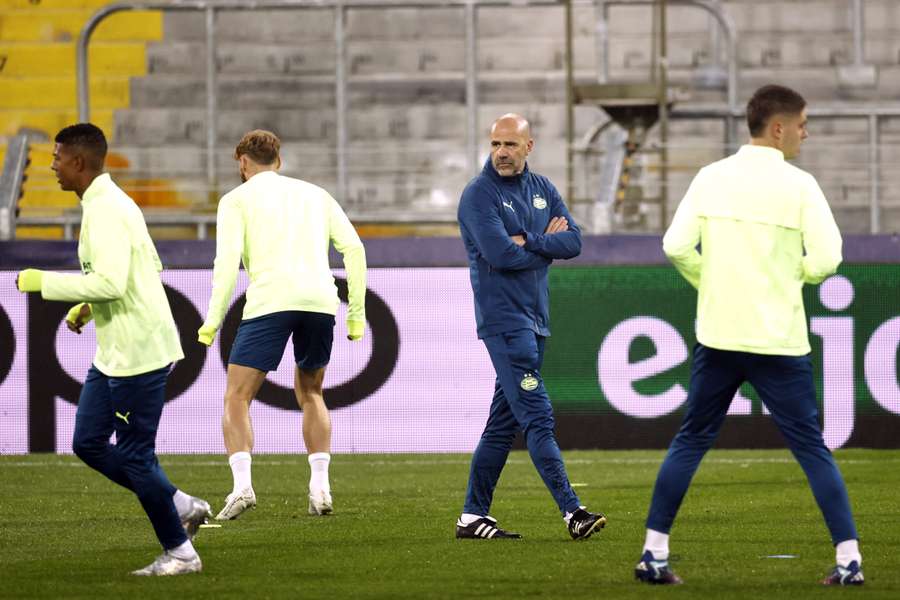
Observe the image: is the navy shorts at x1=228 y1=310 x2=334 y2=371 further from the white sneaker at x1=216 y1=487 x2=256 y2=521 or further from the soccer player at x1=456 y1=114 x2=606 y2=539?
the soccer player at x1=456 y1=114 x2=606 y2=539

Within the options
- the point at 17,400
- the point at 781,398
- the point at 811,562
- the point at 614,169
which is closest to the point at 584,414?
the point at 614,169

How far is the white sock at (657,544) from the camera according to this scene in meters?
5.63

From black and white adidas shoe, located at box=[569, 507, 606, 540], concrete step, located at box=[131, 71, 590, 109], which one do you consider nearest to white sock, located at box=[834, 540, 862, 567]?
black and white adidas shoe, located at box=[569, 507, 606, 540]

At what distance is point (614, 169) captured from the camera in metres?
13.8

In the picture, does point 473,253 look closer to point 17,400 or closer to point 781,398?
point 781,398

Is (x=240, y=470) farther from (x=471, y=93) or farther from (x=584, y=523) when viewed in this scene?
(x=471, y=93)

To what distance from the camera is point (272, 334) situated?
8.08m

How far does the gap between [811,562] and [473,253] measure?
77.3 inches

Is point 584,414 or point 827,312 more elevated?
point 827,312

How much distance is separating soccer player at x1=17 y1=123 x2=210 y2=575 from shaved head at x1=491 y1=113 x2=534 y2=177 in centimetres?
171

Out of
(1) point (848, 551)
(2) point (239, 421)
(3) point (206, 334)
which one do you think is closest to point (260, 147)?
(3) point (206, 334)

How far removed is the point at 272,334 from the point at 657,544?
2.99 metres

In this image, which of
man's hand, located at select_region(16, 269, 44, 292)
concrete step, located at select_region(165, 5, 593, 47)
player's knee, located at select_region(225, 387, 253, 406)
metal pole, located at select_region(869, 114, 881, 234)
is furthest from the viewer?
concrete step, located at select_region(165, 5, 593, 47)

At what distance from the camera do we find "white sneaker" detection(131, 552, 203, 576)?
6012mm
